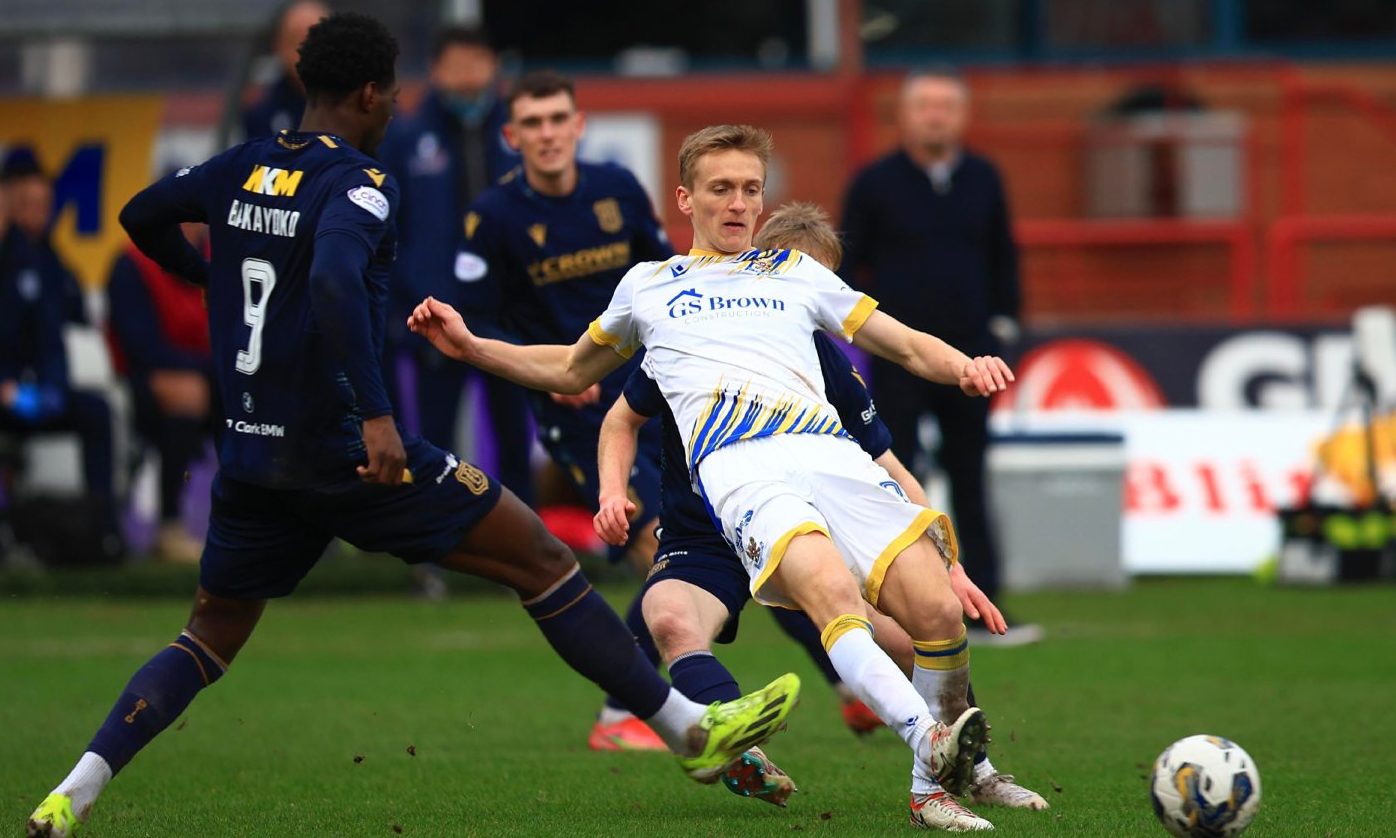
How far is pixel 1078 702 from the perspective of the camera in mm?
8688

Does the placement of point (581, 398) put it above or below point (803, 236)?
below

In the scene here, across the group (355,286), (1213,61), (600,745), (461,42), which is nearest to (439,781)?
(600,745)

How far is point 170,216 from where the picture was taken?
608cm

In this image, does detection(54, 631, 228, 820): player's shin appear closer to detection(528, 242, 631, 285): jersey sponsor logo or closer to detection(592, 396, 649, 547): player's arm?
detection(592, 396, 649, 547): player's arm

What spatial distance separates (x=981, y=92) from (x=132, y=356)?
8.12m

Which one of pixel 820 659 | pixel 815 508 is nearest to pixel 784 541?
pixel 815 508

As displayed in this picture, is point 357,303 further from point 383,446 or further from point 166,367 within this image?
point 166,367

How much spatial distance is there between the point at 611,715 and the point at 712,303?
7.34 feet

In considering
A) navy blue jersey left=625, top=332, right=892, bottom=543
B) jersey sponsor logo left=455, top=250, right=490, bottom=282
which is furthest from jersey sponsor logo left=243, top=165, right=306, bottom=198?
jersey sponsor logo left=455, top=250, right=490, bottom=282

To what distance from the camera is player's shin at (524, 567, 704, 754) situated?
19.9ft

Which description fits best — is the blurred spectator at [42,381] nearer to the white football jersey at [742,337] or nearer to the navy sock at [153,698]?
the navy sock at [153,698]

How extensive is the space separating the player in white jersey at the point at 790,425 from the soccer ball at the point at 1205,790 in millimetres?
481

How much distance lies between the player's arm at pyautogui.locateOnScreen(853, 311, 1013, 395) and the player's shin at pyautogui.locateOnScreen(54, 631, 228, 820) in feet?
6.77

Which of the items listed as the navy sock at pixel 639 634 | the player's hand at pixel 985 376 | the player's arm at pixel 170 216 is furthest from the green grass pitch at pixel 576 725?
the player's arm at pixel 170 216
